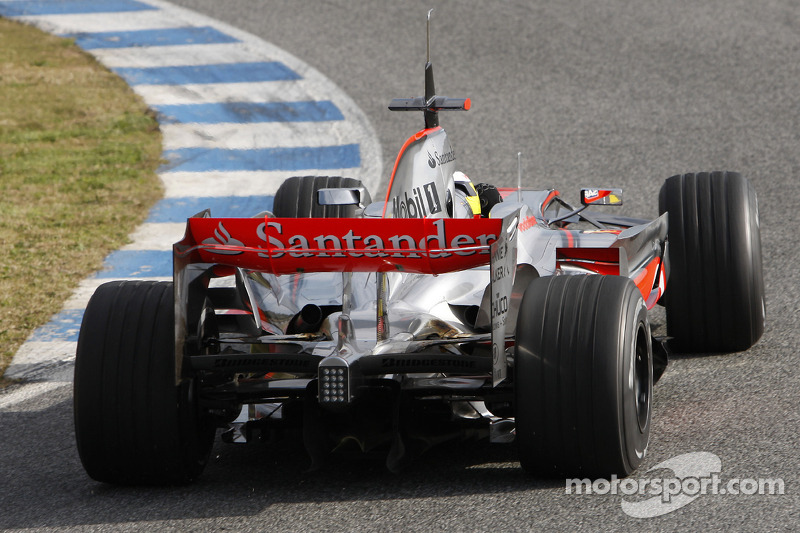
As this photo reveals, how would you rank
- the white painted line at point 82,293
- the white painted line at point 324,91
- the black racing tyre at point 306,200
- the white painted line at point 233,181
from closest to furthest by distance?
1. the black racing tyre at point 306,200
2. the white painted line at point 82,293
3. the white painted line at point 233,181
4. the white painted line at point 324,91

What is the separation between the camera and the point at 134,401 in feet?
15.5

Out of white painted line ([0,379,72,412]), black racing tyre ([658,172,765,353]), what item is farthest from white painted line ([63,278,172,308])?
black racing tyre ([658,172,765,353])

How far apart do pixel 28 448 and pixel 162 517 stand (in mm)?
1370

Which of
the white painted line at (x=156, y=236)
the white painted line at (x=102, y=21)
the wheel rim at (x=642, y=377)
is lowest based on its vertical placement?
the white painted line at (x=156, y=236)

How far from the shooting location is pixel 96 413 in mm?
4738

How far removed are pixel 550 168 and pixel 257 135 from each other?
118 inches

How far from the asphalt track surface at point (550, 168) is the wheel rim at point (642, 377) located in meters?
0.20

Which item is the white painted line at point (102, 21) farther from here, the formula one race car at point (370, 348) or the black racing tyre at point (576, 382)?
the black racing tyre at point (576, 382)

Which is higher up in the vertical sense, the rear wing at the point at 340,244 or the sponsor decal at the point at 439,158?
the sponsor decal at the point at 439,158

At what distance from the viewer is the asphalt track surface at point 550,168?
4.55m

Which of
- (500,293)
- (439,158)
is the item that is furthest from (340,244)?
(439,158)

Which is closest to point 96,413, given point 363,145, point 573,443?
point 573,443

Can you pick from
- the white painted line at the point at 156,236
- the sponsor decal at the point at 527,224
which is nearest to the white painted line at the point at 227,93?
the white painted line at the point at 156,236

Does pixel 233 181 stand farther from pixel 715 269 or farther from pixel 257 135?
pixel 715 269
